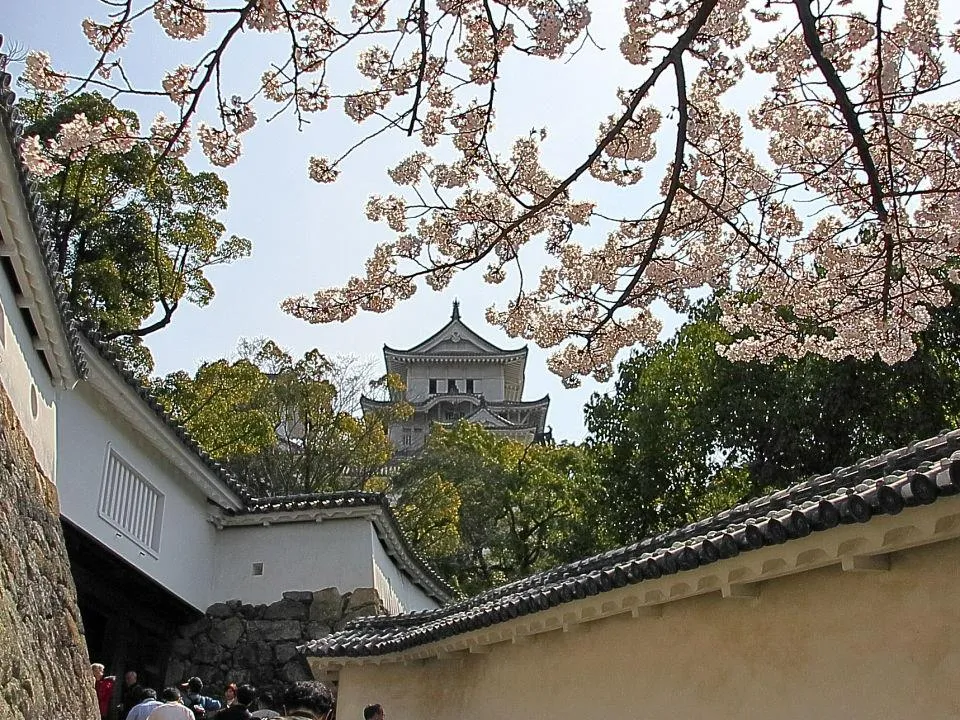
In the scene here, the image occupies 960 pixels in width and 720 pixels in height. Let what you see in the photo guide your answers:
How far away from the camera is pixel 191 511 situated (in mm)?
13664

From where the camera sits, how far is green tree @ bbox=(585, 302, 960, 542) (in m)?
16.5

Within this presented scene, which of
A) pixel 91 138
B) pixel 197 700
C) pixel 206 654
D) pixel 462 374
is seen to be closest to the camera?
pixel 91 138

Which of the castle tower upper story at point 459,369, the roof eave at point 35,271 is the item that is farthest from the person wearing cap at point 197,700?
the castle tower upper story at point 459,369

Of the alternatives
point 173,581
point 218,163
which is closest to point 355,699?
point 173,581

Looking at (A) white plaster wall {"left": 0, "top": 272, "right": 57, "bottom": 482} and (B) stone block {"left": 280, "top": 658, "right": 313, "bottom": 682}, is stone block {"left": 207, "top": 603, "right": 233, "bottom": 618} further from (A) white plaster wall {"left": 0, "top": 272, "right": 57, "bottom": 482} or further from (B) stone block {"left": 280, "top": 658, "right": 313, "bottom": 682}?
(A) white plaster wall {"left": 0, "top": 272, "right": 57, "bottom": 482}

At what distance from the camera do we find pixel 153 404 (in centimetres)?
1120

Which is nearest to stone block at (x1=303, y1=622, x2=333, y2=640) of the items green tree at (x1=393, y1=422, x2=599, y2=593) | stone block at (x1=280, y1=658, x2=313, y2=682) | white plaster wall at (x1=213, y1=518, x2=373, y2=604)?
stone block at (x1=280, y1=658, x2=313, y2=682)

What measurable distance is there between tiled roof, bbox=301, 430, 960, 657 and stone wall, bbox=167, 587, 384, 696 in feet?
8.38

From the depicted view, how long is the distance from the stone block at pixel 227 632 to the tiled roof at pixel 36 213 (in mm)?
6013

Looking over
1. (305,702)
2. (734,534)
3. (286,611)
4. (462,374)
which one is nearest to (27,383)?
(305,702)

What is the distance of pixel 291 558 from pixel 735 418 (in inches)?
356

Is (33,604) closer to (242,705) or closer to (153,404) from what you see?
(242,705)

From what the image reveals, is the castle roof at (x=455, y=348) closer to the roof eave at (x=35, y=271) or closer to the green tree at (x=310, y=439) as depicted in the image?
the green tree at (x=310, y=439)

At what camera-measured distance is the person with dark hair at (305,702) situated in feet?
15.9
